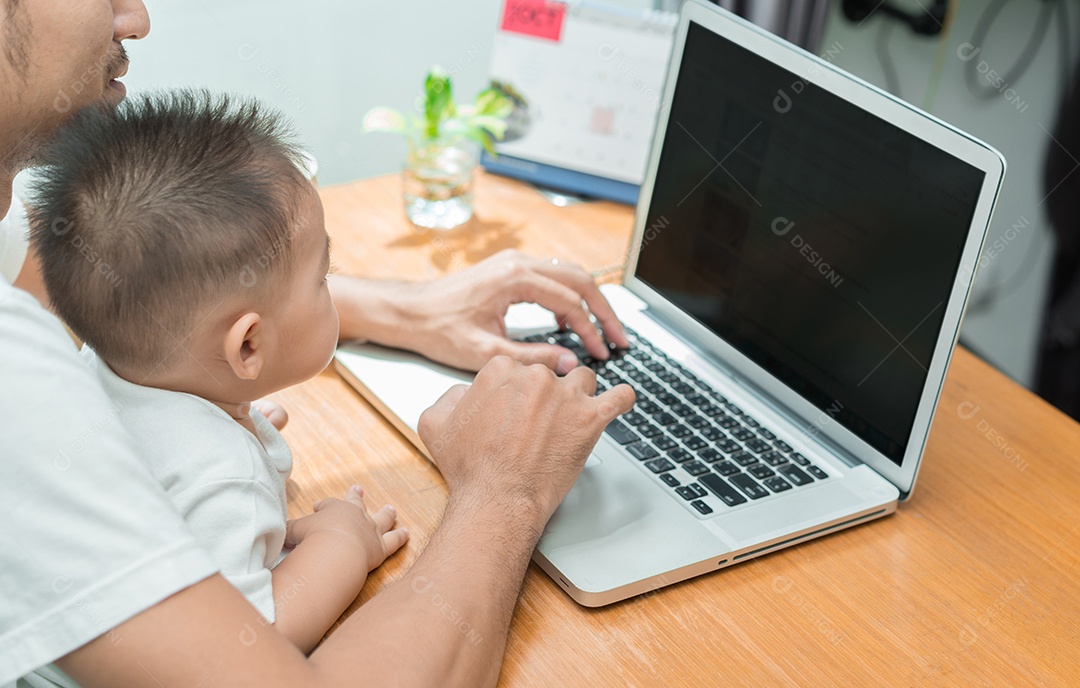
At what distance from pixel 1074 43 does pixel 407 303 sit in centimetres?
171

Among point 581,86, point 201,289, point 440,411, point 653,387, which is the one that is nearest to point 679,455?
point 653,387

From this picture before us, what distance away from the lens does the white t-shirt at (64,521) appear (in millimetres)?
649

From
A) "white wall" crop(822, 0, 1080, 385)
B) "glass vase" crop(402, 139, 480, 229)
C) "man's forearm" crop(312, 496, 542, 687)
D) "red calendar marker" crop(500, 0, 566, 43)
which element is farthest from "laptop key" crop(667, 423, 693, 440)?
"white wall" crop(822, 0, 1080, 385)

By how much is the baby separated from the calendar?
2.56 ft

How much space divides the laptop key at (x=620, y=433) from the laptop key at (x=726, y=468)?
9 centimetres

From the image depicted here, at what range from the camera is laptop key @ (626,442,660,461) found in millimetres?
1029

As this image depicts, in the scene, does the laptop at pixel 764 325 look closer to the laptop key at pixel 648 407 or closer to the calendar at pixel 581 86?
the laptop key at pixel 648 407

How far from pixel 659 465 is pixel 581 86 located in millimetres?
756

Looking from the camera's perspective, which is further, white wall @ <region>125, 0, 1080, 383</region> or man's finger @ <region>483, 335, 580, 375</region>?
white wall @ <region>125, 0, 1080, 383</region>

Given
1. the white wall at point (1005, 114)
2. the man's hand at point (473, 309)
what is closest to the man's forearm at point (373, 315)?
the man's hand at point (473, 309)

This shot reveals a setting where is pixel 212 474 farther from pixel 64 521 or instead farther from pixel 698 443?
pixel 698 443

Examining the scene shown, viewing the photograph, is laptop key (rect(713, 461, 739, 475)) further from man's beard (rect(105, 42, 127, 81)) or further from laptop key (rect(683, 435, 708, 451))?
man's beard (rect(105, 42, 127, 81))

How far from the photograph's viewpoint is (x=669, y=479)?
995mm

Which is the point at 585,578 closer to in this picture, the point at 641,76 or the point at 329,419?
the point at 329,419
